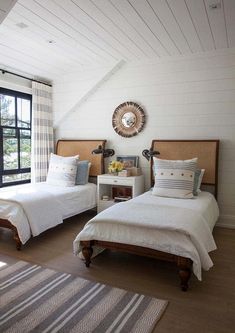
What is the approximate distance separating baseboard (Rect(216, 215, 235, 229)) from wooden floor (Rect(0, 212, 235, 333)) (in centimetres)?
32

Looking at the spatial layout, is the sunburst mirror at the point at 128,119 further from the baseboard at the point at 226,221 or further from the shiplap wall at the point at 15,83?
the baseboard at the point at 226,221

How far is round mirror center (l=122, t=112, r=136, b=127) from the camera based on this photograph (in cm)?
427

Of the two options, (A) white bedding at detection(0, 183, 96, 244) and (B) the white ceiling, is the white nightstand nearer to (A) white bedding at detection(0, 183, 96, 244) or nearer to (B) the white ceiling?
(A) white bedding at detection(0, 183, 96, 244)

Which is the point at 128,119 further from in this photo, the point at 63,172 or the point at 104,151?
the point at 63,172

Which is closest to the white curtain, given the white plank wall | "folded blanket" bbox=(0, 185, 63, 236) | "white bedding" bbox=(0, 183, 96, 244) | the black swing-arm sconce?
the white plank wall

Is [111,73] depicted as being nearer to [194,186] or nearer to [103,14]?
[103,14]

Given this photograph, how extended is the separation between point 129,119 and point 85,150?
967 mm

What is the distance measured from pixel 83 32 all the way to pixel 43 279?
8.79 feet

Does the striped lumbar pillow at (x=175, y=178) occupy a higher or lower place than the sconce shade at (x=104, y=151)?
lower

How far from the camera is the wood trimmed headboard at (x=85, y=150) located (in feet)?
14.7

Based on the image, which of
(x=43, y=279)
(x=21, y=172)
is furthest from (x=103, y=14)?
(x=21, y=172)

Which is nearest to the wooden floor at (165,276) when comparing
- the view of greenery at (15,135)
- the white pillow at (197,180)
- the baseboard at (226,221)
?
the baseboard at (226,221)

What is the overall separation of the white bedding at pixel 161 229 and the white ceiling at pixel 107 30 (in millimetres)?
1963

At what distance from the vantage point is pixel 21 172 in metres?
4.62
